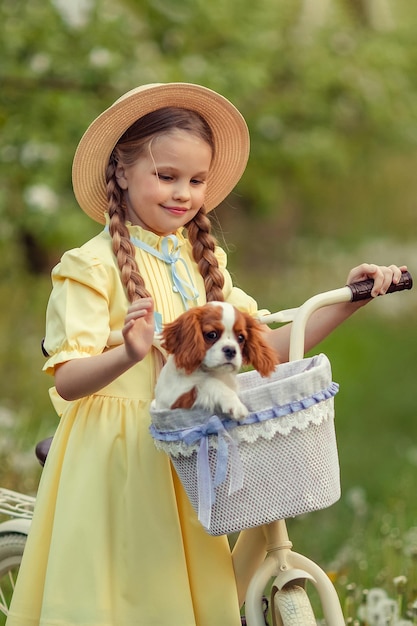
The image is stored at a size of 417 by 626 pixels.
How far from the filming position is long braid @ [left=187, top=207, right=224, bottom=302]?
2.84 m

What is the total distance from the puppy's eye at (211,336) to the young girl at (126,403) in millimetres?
298

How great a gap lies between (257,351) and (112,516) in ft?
2.09

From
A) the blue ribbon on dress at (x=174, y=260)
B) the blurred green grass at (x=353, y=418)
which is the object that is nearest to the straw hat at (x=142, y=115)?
the blue ribbon on dress at (x=174, y=260)

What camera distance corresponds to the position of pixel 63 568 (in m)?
2.64

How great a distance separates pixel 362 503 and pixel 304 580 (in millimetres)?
2587

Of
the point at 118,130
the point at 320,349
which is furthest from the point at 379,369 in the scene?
the point at 118,130

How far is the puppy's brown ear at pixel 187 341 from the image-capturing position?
2236 mm

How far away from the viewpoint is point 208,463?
A: 231 cm

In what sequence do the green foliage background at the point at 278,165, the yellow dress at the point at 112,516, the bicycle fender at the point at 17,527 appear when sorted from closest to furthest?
1. the yellow dress at the point at 112,516
2. the bicycle fender at the point at 17,527
3. the green foliage background at the point at 278,165

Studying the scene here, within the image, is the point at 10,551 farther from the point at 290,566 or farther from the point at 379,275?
the point at 379,275

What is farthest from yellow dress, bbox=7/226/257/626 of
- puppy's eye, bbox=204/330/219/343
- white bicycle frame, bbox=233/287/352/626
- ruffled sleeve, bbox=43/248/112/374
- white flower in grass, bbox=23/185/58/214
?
white flower in grass, bbox=23/185/58/214

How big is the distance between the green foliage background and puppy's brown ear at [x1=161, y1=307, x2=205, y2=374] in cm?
56

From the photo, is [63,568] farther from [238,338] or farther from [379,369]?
[379,369]

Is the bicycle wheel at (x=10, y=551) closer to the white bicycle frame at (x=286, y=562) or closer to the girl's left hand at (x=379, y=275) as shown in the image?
the white bicycle frame at (x=286, y=562)
